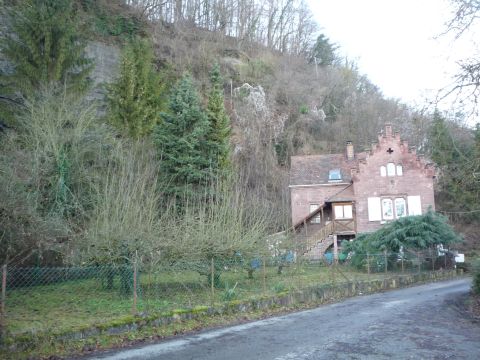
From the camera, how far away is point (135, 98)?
26.8 meters

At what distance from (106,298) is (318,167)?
27.6 m

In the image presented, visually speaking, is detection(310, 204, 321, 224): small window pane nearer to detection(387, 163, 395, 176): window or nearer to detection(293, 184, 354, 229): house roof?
detection(293, 184, 354, 229): house roof

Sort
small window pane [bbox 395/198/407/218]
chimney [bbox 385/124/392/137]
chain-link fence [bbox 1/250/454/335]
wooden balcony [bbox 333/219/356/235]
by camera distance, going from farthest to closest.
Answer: chimney [bbox 385/124/392/137] → small window pane [bbox 395/198/407/218] → wooden balcony [bbox 333/219/356/235] → chain-link fence [bbox 1/250/454/335]

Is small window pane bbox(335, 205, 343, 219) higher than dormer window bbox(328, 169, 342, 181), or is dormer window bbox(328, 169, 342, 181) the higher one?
dormer window bbox(328, 169, 342, 181)

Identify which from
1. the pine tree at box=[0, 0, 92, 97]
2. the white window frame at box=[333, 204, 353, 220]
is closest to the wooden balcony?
the white window frame at box=[333, 204, 353, 220]

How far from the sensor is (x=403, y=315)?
12.5 m

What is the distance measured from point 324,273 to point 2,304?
16.1 metres

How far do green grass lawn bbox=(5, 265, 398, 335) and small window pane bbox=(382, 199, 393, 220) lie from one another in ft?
67.9

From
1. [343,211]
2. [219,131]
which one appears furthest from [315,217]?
[219,131]

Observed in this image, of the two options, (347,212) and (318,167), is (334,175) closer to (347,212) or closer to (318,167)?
(318,167)

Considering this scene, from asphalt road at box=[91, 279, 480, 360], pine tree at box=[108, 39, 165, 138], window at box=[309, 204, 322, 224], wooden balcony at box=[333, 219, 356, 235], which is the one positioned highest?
pine tree at box=[108, 39, 165, 138]

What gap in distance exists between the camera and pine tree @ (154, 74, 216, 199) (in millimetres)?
23844

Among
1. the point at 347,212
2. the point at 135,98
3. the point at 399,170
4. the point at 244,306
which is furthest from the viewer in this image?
the point at 347,212

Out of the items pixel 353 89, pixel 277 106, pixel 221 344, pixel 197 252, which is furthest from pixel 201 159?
pixel 353 89
